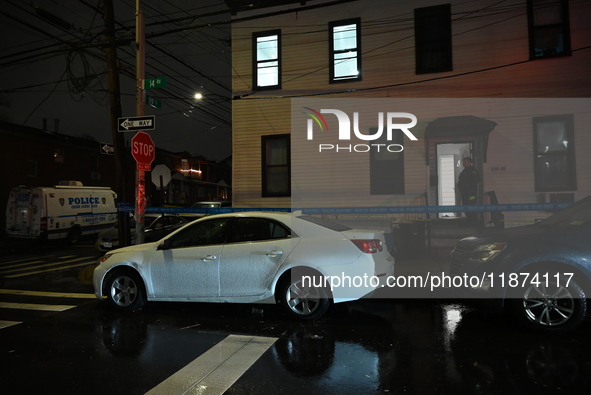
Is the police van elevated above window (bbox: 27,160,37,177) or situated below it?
below

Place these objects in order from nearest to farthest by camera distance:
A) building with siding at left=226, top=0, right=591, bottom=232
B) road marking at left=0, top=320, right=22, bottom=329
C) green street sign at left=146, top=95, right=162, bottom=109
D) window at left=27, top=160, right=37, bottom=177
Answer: road marking at left=0, top=320, right=22, bottom=329 < green street sign at left=146, top=95, right=162, bottom=109 < building with siding at left=226, top=0, right=591, bottom=232 < window at left=27, top=160, right=37, bottom=177

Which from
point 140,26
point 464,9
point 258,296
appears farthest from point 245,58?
point 258,296

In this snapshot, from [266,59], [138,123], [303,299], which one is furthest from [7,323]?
[266,59]

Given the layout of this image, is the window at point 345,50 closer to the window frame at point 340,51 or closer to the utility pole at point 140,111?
the window frame at point 340,51

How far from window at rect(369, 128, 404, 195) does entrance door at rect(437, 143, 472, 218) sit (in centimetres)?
110

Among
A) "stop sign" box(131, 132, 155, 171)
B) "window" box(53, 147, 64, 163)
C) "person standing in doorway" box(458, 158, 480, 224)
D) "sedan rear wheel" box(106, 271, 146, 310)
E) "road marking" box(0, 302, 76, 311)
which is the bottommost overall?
"road marking" box(0, 302, 76, 311)

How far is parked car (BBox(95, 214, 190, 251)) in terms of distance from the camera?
41.5ft

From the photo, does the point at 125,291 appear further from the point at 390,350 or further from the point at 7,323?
the point at 390,350

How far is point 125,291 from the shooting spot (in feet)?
20.5

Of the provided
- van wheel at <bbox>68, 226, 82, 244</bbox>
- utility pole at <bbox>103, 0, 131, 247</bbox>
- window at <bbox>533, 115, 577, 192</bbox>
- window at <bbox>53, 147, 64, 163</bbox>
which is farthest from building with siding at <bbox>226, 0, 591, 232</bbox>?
window at <bbox>53, 147, 64, 163</bbox>

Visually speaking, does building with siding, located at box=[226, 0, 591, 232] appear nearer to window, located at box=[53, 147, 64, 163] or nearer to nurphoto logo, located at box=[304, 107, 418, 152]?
nurphoto logo, located at box=[304, 107, 418, 152]

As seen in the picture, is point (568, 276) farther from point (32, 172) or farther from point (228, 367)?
point (32, 172)

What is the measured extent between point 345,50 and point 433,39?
2425 millimetres

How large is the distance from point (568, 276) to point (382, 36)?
28.3 ft
